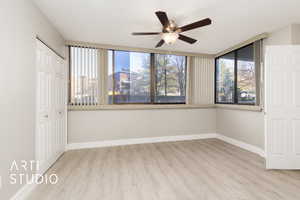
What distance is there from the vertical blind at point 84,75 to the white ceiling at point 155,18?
0.36m

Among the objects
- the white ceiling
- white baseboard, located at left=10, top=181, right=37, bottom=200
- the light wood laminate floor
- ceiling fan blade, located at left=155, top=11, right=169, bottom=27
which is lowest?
the light wood laminate floor

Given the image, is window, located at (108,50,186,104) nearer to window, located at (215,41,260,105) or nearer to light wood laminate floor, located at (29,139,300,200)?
window, located at (215,41,260,105)

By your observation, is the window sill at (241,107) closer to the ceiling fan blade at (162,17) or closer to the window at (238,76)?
the window at (238,76)

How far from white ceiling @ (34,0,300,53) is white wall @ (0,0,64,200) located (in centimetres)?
51

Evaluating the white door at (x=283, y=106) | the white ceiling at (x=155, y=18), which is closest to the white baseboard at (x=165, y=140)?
the white door at (x=283, y=106)

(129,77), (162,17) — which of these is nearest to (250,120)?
(162,17)

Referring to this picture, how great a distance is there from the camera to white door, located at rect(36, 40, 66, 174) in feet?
7.23

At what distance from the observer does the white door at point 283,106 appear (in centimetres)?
246

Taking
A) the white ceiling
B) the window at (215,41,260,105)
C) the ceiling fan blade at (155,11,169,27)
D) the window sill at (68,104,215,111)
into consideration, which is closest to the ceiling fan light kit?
the ceiling fan blade at (155,11,169,27)

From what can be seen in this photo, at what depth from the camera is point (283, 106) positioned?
98.0 inches

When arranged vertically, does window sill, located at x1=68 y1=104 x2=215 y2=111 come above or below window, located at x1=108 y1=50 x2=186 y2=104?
below

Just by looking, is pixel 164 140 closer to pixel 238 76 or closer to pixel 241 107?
pixel 241 107

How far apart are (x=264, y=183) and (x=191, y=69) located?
311 centimetres

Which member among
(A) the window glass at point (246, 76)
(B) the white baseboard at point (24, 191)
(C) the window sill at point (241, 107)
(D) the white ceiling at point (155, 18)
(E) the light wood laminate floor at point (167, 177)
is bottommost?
(E) the light wood laminate floor at point (167, 177)
